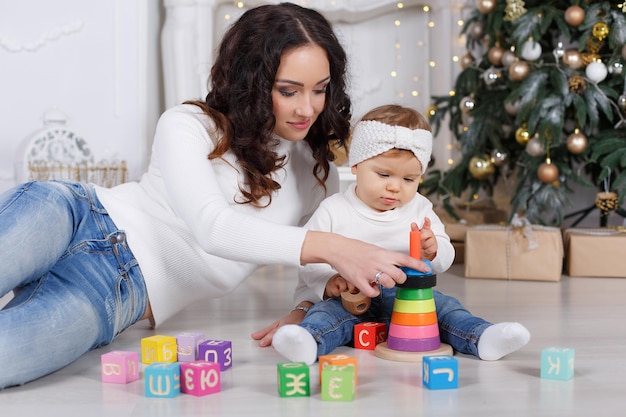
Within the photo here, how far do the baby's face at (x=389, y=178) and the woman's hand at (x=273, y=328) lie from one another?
0.32m

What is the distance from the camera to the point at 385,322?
6.46 feet

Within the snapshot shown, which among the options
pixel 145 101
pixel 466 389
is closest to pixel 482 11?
pixel 145 101

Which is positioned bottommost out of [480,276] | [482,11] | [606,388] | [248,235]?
[480,276]

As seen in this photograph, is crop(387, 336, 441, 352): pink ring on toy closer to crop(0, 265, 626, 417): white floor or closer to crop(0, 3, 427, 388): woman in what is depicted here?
crop(0, 265, 626, 417): white floor

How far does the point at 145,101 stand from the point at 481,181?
5.63 ft

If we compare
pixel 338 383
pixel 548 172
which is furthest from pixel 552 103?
pixel 338 383

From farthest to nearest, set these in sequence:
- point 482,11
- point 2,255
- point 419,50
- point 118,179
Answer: point 419,50 < point 118,179 < point 482,11 < point 2,255

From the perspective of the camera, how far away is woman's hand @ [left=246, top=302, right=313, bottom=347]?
192 centimetres

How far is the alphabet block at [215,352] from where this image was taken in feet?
5.50

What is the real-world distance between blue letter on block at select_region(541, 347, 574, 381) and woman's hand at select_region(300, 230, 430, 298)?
311 mm

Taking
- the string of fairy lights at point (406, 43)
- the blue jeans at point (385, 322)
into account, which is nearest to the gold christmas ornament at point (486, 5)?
the string of fairy lights at point (406, 43)

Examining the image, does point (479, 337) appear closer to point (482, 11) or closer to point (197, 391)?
point (197, 391)

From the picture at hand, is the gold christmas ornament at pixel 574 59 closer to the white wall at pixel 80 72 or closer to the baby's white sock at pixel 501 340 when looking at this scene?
the baby's white sock at pixel 501 340

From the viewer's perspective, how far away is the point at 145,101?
4.00 metres
